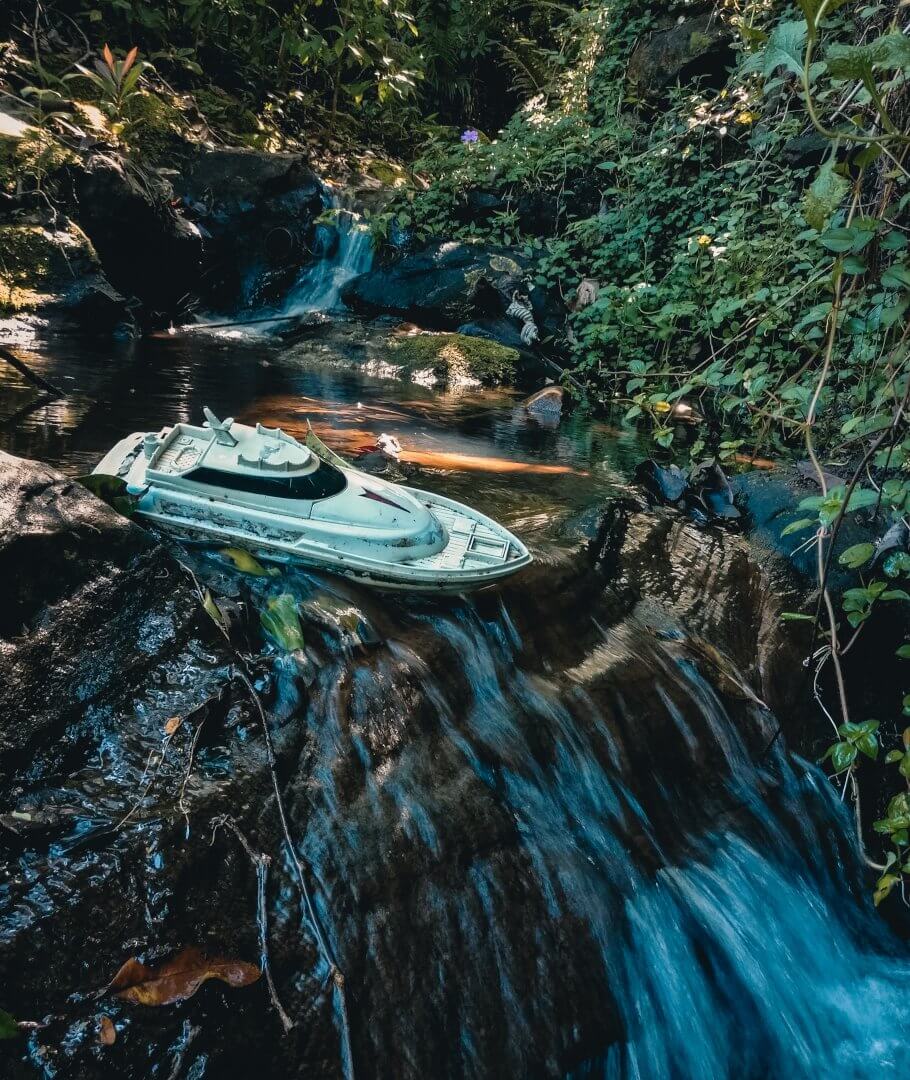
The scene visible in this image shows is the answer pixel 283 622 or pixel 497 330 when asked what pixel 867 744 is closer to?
pixel 283 622

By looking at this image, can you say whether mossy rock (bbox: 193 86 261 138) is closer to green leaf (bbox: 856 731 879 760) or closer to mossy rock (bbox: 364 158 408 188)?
mossy rock (bbox: 364 158 408 188)

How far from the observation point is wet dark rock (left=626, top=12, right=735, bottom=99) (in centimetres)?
1184

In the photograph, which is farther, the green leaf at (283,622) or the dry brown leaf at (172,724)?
the green leaf at (283,622)

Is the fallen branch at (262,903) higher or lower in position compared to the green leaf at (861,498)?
lower

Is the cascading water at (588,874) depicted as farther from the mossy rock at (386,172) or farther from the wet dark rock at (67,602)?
the mossy rock at (386,172)

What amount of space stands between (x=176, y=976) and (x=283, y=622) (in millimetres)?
1703

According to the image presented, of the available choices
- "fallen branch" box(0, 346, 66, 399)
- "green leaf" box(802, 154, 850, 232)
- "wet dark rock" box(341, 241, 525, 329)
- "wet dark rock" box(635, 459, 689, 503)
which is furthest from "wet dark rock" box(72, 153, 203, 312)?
"green leaf" box(802, 154, 850, 232)

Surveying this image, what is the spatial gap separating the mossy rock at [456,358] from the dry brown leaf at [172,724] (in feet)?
28.1

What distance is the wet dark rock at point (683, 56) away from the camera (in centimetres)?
1184

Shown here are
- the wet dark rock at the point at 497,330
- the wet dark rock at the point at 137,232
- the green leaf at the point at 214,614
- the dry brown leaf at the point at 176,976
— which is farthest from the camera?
the wet dark rock at the point at 497,330

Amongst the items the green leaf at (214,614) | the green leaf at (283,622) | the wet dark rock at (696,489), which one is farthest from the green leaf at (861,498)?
the wet dark rock at (696,489)

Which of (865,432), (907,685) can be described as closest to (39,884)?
(865,432)

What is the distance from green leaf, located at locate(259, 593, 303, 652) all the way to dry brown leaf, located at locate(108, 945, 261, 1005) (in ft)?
4.87

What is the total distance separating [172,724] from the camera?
10.0 ft
